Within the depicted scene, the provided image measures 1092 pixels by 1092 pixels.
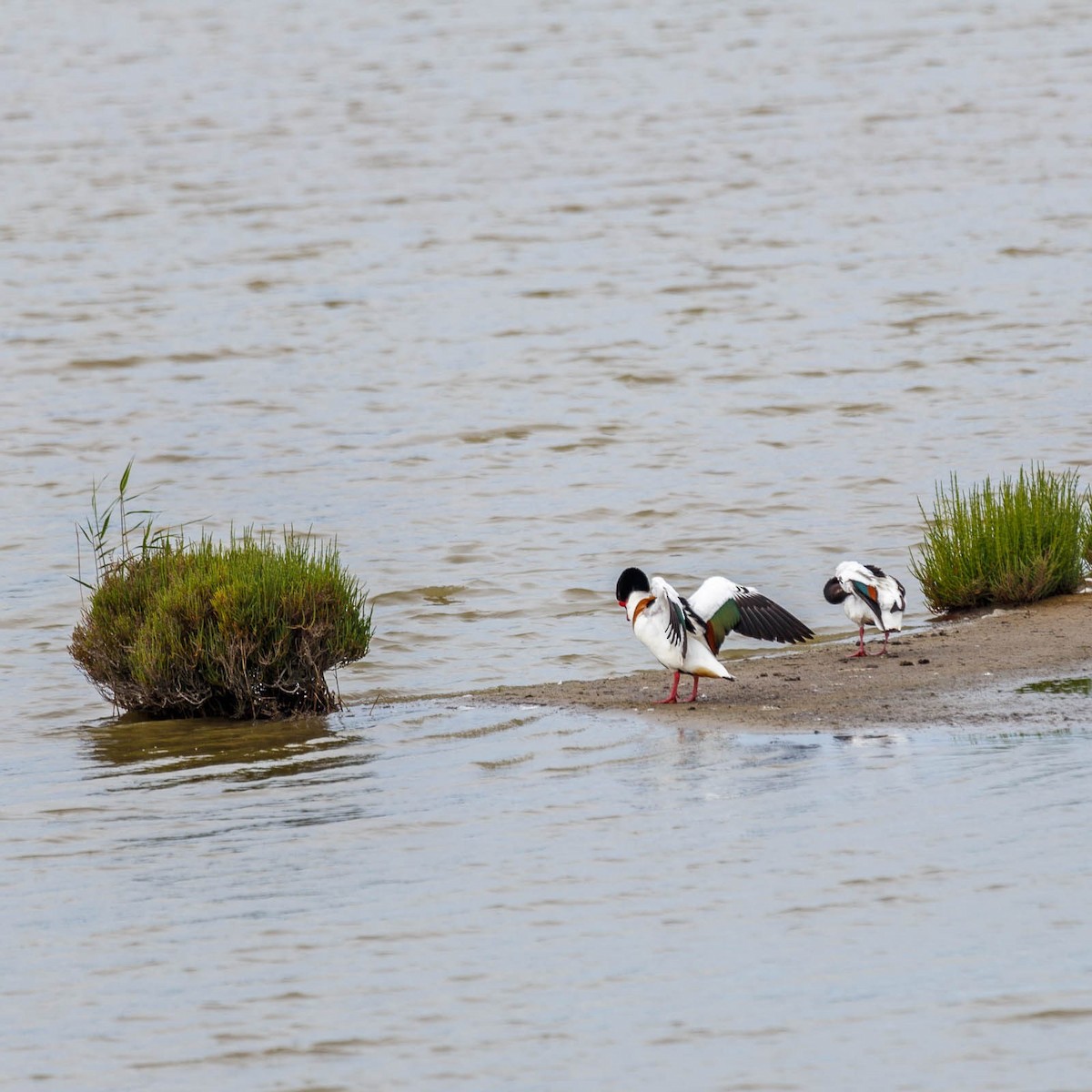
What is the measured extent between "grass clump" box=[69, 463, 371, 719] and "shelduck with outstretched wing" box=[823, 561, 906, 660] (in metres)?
2.80

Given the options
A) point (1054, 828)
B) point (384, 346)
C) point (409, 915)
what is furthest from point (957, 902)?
point (384, 346)

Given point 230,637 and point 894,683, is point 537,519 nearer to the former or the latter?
point 230,637

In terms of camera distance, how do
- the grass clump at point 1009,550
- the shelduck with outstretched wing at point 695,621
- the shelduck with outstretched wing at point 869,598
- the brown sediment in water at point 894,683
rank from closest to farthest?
the brown sediment in water at point 894,683, the shelduck with outstretched wing at point 695,621, the shelduck with outstretched wing at point 869,598, the grass clump at point 1009,550

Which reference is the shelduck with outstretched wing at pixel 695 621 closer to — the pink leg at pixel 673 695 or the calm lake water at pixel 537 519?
the pink leg at pixel 673 695

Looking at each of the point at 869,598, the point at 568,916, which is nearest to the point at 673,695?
the point at 869,598

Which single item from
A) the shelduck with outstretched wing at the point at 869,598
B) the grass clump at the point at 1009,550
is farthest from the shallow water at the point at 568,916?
the grass clump at the point at 1009,550

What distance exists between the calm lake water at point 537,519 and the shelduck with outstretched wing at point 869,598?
5.14 ft

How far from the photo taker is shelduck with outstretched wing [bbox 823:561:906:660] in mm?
10930

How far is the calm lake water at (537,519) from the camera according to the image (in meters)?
6.14

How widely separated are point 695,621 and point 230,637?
99.8 inches

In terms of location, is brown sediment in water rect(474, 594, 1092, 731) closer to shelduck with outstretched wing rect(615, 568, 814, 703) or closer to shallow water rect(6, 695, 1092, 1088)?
shelduck with outstretched wing rect(615, 568, 814, 703)

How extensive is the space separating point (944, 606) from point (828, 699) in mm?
3032

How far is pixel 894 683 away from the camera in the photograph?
33.5ft

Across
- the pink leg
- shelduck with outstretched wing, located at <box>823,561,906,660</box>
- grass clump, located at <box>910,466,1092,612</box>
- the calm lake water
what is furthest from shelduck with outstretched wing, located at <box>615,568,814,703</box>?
grass clump, located at <box>910,466,1092,612</box>
